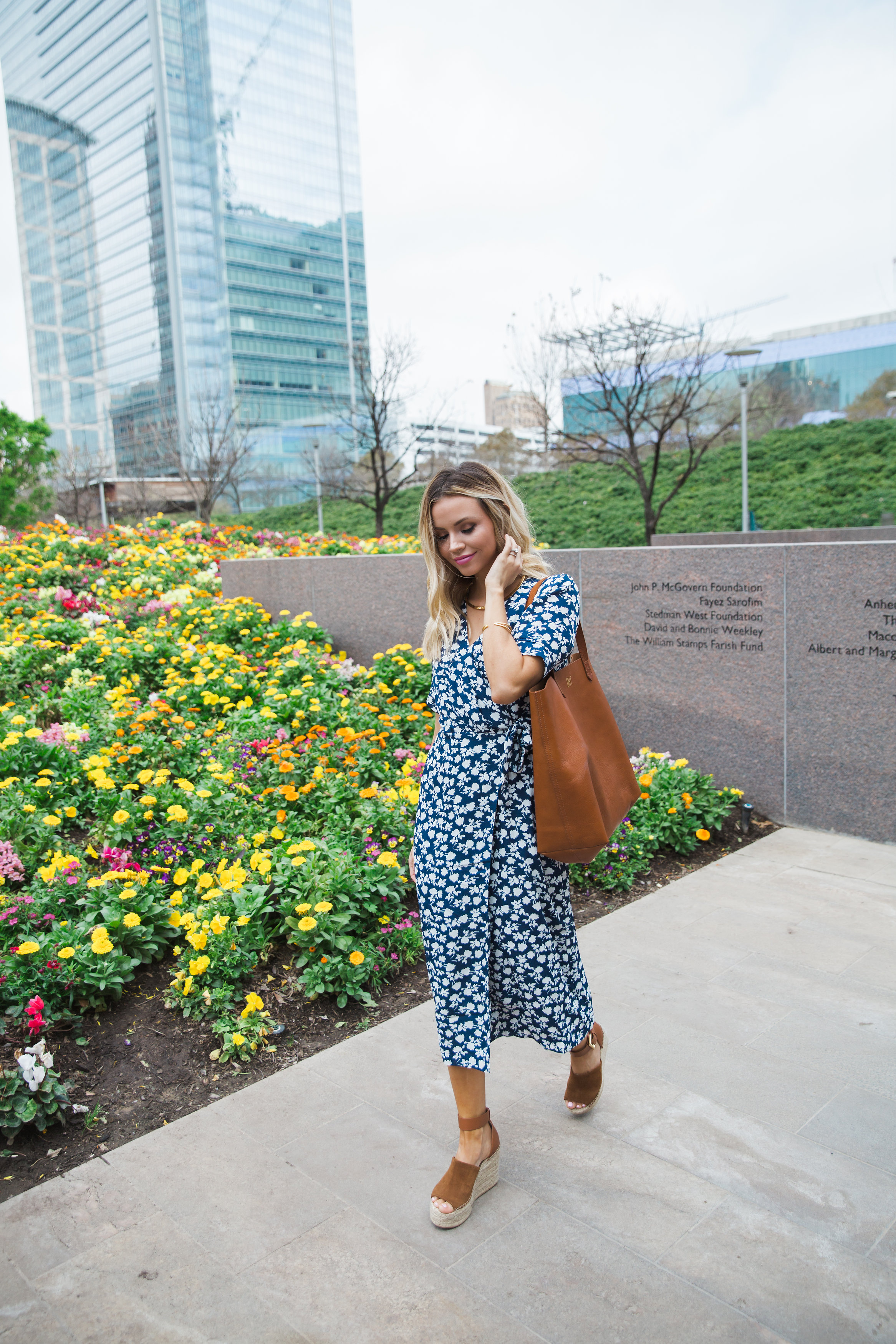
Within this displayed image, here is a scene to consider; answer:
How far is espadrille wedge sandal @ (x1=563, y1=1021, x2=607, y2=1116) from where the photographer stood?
8.20 ft

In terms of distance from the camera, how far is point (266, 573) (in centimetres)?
872

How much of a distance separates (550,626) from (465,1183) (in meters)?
1.35

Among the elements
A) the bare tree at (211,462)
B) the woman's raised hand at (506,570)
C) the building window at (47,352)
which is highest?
the building window at (47,352)

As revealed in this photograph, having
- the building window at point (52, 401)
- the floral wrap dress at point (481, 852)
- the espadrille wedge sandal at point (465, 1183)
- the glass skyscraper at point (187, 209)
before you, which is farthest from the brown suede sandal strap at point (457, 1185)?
the building window at point (52, 401)

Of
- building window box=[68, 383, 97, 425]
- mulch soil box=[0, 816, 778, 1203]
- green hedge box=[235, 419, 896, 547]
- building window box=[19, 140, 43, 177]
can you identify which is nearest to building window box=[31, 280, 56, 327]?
building window box=[68, 383, 97, 425]

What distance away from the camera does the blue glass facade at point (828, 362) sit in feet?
118

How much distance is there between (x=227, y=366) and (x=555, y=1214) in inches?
3971

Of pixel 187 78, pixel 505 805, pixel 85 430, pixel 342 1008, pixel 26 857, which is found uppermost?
pixel 187 78

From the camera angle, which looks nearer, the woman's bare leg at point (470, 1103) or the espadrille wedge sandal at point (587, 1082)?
the woman's bare leg at point (470, 1103)

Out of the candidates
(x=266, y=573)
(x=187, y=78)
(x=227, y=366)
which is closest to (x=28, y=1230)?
(x=266, y=573)

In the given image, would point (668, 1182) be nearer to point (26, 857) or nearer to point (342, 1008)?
point (342, 1008)

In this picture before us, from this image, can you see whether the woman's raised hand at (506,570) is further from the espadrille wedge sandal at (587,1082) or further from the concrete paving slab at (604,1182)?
the concrete paving slab at (604,1182)

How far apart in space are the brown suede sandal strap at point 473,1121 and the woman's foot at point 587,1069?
0.34 metres

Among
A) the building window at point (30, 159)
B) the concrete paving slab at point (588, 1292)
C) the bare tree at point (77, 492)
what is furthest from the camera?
the building window at point (30, 159)
